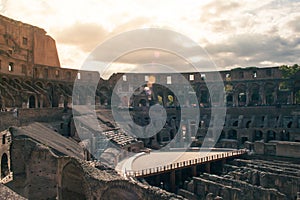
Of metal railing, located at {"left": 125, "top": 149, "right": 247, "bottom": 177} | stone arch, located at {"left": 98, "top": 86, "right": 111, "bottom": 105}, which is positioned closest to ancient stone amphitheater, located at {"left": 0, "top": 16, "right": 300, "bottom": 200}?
stone arch, located at {"left": 98, "top": 86, "right": 111, "bottom": 105}

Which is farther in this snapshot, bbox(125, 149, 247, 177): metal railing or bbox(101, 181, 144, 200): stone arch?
bbox(125, 149, 247, 177): metal railing

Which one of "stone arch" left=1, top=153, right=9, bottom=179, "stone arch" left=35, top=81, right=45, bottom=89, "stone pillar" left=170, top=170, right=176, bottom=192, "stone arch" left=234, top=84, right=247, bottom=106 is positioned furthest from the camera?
"stone arch" left=234, top=84, right=247, bottom=106

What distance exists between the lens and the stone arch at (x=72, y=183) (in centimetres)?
1509

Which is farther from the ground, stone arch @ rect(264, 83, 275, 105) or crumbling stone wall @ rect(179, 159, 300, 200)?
stone arch @ rect(264, 83, 275, 105)

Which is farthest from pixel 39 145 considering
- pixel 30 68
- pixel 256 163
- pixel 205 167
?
pixel 30 68

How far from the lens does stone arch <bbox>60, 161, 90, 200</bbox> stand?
15086mm

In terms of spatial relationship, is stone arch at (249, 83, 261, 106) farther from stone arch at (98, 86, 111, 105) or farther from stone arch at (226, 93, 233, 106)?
stone arch at (98, 86, 111, 105)

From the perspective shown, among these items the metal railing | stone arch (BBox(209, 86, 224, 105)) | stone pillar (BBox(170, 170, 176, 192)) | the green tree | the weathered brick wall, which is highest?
the green tree

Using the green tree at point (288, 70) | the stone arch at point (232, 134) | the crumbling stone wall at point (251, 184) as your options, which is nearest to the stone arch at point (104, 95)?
the stone arch at point (232, 134)

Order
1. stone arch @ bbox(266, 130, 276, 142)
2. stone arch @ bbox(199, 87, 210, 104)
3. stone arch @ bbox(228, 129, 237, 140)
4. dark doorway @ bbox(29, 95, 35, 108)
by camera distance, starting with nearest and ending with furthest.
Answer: dark doorway @ bbox(29, 95, 35, 108) < stone arch @ bbox(266, 130, 276, 142) < stone arch @ bbox(228, 129, 237, 140) < stone arch @ bbox(199, 87, 210, 104)

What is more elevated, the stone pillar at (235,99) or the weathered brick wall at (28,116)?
the stone pillar at (235,99)

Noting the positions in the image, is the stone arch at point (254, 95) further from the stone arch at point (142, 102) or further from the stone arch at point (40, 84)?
the stone arch at point (40, 84)

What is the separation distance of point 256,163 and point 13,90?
2407 centimetres

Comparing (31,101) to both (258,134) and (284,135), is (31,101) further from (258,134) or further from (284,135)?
(284,135)
